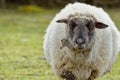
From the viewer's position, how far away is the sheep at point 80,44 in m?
8.92

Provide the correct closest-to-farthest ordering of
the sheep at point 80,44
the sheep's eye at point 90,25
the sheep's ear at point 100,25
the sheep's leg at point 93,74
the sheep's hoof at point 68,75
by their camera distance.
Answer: the sheep at point 80,44 → the sheep's eye at point 90,25 → the sheep's ear at point 100,25 → the sheep's hoof at point 68,75 → the sheep's leg at point 93,74

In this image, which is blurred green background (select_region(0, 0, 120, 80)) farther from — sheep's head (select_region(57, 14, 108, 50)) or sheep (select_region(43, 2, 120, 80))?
sheep's head (select_region(57, 14, 108, 50))

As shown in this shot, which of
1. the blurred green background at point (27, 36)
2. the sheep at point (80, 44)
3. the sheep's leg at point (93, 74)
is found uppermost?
the sheep at point (80, 44)

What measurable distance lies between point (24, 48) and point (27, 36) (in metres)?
3.85

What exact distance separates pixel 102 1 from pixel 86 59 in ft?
76.4

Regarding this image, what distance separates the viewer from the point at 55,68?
9.65 meters

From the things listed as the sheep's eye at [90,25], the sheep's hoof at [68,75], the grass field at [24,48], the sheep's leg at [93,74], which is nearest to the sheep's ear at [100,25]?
the sheep's eye at [90,25]

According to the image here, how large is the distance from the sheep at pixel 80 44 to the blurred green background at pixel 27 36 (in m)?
2.39

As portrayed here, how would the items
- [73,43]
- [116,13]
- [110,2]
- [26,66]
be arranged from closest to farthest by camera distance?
[73,43] → [26,66] → [116,13] → [110,2]

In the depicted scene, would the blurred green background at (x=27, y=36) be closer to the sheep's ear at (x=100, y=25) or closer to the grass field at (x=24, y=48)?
the grass field at (x=24, y=48)

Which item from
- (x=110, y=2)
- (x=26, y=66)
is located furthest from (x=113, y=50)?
(x=110, y=2)

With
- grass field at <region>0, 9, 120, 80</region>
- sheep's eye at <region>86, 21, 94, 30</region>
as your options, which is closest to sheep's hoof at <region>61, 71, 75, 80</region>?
sheep's eye at <region>86, 21, 94, 30</region>

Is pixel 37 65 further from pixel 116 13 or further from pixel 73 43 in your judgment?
pixel 116 13

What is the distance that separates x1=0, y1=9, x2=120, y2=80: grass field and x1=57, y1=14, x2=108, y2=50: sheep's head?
3.01m
